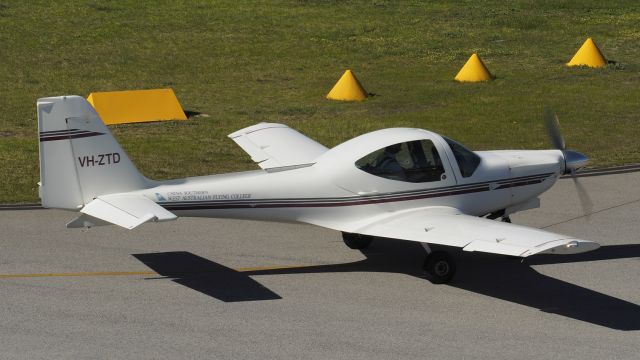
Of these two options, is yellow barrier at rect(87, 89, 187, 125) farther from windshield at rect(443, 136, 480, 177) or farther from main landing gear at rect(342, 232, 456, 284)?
main landing gear at rect(342, 232, 456, 284)

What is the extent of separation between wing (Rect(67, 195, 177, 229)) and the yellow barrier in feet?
38.9

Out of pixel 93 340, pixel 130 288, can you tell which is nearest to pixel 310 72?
pixel 130 288

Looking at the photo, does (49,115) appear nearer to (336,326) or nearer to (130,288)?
(130,288)

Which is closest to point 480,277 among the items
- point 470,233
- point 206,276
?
point 470,233

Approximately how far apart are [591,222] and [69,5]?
27516 mm

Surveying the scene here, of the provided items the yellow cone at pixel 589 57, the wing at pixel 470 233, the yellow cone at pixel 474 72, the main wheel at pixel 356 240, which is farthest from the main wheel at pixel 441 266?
the yellow cone at pixel 589 57

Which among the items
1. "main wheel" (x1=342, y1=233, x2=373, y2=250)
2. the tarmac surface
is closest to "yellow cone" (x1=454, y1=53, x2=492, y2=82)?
the tarmac surface

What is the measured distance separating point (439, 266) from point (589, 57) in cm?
1998

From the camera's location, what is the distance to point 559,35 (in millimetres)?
38000

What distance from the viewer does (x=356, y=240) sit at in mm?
17594

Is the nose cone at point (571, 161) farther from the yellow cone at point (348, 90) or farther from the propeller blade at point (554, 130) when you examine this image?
the yellow cone at point (348, 90)

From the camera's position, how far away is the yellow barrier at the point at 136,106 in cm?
2688

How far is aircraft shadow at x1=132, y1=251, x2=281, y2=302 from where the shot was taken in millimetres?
15289

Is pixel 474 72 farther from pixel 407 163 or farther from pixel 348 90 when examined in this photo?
pixel 407 163
